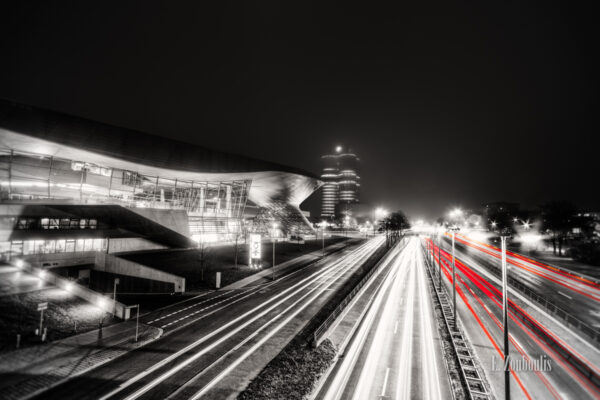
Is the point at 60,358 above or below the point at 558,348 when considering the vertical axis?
below

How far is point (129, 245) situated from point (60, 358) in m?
25.1

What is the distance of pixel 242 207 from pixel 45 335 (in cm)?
→ 4130

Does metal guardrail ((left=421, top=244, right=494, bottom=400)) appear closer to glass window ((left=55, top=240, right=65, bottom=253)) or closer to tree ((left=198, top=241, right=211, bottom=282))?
tree ((left=198, top=241, right=211, bottom=282))

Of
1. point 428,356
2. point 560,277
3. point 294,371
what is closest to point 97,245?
point 294,371

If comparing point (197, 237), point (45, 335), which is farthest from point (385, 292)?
point (197, 237)

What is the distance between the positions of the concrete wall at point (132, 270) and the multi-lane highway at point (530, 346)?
78.8ft

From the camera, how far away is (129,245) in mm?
36375

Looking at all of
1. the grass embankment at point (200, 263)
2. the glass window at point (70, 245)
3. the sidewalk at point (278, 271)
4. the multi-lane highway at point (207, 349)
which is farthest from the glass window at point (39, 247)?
the sidewalk at point (278, 271)

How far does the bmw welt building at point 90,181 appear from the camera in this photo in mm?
28062

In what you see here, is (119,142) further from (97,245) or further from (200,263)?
(200,263)

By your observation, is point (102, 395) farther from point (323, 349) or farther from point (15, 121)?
point (15, 121)

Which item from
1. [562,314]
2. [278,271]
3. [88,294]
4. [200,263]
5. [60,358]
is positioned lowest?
[60,358]

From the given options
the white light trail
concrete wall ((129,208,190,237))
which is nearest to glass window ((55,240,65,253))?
concrete wall ((129,208,190,237))

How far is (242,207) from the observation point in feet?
184
